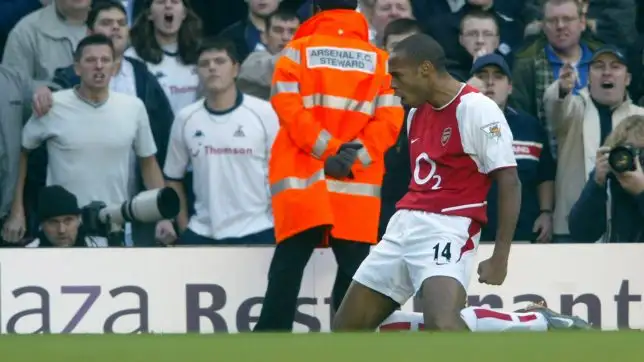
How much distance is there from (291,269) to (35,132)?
1795 mm

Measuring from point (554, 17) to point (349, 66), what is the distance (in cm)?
172

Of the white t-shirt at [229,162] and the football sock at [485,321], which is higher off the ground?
the white t-shirt at [229,162]

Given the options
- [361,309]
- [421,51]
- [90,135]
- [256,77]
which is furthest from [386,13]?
[361,309]

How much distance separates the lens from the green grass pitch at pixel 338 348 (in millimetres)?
5512

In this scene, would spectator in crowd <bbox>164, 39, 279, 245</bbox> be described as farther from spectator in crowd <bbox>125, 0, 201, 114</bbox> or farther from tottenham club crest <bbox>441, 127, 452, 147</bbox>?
tottenham club crest <bbox>441, 127, 452, 147</bbox>

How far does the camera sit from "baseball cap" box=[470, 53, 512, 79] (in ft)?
33.0

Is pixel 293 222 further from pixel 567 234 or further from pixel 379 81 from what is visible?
pixel 567 234

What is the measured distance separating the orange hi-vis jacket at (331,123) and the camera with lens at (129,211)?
90cm

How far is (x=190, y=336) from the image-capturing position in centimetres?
596

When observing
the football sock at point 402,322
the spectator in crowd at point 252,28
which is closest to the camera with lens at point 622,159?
the football sock at point 402,322

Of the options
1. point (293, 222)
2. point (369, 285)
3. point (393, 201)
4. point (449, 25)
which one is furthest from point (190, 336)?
point (449, 25)

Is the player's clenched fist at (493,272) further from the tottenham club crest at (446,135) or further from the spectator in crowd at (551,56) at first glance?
the spectator in crowd at (551,56)

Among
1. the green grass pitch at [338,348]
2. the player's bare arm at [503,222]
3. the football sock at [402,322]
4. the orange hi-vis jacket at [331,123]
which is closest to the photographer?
the green grass pitch at [338,348]

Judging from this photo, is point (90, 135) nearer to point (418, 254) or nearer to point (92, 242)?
point (92, 242)
